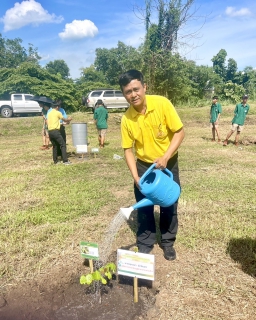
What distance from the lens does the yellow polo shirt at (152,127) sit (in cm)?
→ 211

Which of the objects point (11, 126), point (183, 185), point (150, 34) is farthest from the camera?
point (150, 34)

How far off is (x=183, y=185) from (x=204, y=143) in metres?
4.68

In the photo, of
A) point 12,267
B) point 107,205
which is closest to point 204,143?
point 107,205

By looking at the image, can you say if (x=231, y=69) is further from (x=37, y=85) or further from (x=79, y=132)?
(x=79, y=132)

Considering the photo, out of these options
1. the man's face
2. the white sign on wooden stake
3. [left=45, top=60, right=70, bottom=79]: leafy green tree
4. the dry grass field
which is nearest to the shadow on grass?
the dry grass field

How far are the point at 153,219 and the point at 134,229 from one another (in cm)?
74

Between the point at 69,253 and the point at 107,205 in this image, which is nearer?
the point at 69,253

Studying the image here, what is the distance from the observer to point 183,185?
184 inches

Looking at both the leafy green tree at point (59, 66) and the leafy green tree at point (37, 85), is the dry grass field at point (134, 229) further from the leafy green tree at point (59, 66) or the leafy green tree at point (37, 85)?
the leafy green tree at point (59, 66)

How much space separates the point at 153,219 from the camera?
8.18ft

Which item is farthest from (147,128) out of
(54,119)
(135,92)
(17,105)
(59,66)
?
(59,66)

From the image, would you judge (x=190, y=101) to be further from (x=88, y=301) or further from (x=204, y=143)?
(x=88, y=301)

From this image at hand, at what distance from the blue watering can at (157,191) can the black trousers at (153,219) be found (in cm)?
35

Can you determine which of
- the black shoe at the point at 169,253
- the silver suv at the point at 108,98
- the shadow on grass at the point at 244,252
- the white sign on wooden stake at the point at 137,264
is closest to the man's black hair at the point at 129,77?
the white sign on wooden stake at the point at 137,264
